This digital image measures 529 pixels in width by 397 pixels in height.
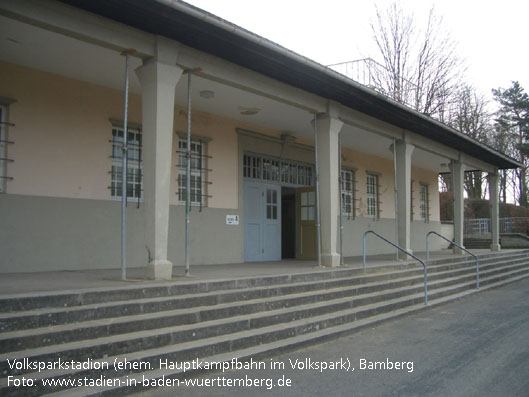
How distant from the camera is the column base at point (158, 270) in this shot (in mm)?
5996

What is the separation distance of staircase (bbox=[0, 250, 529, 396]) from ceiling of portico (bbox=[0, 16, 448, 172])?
142 inches

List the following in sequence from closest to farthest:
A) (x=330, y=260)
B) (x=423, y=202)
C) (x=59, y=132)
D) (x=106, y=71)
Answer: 1. (x=106, y=71)
2. (x=59, y=132)
3. (x=330, y=260)
4. (x=423, y=202)

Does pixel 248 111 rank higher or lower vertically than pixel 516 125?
lower

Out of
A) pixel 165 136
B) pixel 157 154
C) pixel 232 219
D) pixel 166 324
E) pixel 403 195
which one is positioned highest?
pixel 165 136

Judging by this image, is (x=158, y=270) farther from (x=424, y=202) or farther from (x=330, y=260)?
(x=424, y=202)

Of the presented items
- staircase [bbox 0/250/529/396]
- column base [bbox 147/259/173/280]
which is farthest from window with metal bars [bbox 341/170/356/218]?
column base [bbox 147/259/173/280]

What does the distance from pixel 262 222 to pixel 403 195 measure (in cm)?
357

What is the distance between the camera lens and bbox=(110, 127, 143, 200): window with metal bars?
833cm

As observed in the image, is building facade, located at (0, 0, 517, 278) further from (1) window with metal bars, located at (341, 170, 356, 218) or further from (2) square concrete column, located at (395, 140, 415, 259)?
(1) window with metal bars, located at (341, 170, 356, 218)

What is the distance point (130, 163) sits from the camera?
8570mm

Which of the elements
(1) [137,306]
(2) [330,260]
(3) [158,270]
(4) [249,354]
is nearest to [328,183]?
(2) [330,260]

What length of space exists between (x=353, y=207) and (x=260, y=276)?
8.22m

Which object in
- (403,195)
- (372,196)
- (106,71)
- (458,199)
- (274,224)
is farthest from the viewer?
(372,196)

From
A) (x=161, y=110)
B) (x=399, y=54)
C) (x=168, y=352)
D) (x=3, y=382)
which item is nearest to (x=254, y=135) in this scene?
(x=161, y=110)
